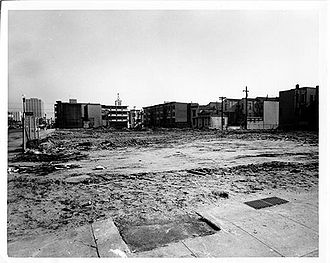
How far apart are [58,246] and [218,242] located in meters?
1.82

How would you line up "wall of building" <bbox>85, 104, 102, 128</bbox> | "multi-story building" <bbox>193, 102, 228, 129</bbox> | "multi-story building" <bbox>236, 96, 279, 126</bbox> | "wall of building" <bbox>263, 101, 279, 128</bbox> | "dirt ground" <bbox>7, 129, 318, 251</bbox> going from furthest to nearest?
1. "wall of building" <bbox>85, 104, 102, 128</bbox>
2. "multi-story building" <bbox>236, 96, 279, 126</bbox>
3. "multi-story building" <bbox>193, 102, 228, 129</bbox>
4. "wall of building" <bbox>263, 101, 279, 128</bbox>
5. "dirt ground" <bbox>7, 129, 318, 251</bbox>

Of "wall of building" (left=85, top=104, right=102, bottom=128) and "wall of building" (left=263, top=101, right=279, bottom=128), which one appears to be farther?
"wall of building" (left=85, top=104, right=102, bottom=128)

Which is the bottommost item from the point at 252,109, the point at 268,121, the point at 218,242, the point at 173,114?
the point at 218,242

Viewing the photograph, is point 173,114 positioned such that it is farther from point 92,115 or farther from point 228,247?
point 228,247

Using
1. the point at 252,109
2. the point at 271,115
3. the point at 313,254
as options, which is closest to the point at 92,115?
the point at 252,109

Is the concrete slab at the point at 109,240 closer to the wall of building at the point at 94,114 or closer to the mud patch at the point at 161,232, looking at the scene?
the mud patch at the point at 161,232

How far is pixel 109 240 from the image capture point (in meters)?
2.49

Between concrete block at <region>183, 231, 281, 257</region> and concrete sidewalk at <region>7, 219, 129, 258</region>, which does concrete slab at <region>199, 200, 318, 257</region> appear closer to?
concrete block at <region>183, 231, 281, 257</region>

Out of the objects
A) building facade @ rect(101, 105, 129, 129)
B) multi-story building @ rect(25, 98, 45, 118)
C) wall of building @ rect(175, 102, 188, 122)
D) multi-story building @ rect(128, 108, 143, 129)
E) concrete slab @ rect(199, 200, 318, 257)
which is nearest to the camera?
concrete slab @ rect(199, 200, 318, 257)

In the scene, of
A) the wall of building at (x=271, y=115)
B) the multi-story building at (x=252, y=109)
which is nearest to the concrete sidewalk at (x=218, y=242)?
the wall of building at (x=271, y=115)

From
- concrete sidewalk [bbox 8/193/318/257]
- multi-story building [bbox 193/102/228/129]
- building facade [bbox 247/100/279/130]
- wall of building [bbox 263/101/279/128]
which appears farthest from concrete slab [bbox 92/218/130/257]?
multi-story building [bbox 193/102/228/129]

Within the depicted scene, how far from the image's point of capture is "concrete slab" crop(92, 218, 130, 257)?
7.71 feet
